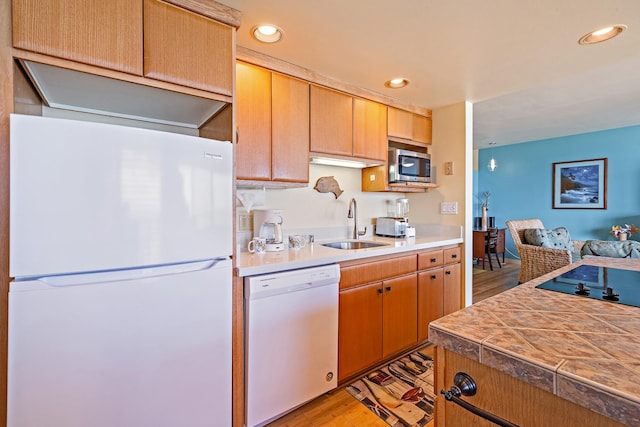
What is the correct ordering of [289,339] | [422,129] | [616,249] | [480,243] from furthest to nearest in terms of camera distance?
[480,243] → [616,249] → [422,129] → [289,339]

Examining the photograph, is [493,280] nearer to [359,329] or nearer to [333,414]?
[359,329]

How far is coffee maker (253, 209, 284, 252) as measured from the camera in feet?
6.38

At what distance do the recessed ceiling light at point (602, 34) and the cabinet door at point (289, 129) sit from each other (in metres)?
1.67

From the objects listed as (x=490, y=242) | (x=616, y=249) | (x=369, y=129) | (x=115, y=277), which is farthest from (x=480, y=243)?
(x=115, y=277)

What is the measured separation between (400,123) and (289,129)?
47.8 inches

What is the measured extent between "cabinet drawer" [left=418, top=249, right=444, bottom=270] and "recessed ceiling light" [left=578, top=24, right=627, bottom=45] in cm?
162

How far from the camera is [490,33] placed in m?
1.63

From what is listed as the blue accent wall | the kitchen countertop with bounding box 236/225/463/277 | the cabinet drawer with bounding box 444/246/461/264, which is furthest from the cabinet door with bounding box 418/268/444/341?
the blue accent wall

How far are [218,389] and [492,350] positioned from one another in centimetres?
119

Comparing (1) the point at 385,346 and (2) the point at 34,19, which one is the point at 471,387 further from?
(2) the point at 34,19

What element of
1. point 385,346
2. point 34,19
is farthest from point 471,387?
point 34,19

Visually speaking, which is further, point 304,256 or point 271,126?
point 271,126

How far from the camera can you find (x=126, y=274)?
109 cm

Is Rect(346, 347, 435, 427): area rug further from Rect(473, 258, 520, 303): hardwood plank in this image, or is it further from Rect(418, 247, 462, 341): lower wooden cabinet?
Rect(473, 258, 520, 303): hardwood plank
